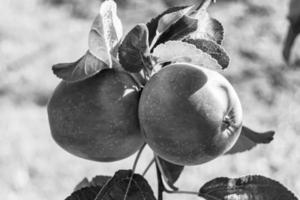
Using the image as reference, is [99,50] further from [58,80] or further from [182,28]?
[58,80]

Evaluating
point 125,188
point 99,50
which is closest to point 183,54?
point 99,50

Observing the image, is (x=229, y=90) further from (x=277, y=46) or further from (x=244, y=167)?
(x=277, y=46)

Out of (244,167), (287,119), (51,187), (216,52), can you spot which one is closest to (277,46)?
(287,119)

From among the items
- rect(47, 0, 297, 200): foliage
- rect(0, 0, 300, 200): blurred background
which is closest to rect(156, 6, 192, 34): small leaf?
rect(47, 0, 297, 200): foliage

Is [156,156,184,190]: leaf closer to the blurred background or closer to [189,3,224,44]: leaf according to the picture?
[189,3,224,44]: leaf

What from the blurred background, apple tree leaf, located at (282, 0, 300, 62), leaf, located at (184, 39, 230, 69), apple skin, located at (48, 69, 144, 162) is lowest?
the blurred background
